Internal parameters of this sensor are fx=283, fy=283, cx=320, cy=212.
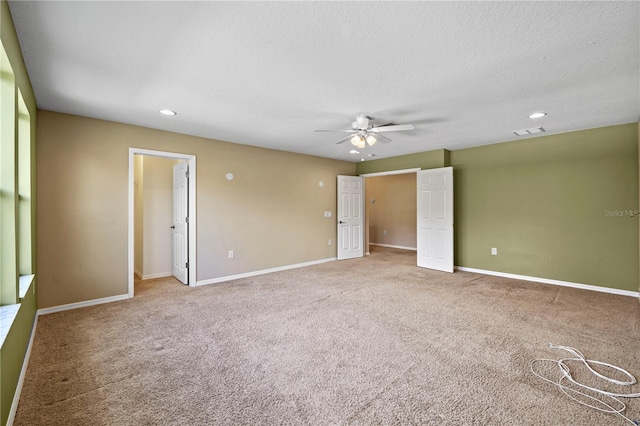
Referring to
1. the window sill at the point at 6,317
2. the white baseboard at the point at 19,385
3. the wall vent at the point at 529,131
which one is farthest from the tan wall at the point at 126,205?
the wall vent at the point at 529,131

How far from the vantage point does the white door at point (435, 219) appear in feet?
17.9

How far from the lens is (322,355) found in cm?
244

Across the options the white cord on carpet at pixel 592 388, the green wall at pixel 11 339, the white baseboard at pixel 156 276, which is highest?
the green wall at pixel 11 339

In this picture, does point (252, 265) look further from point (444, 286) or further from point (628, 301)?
point (628, 301)

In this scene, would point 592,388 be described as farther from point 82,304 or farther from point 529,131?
point 82,304

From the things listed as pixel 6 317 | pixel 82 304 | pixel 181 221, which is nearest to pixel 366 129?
pixel 181 221

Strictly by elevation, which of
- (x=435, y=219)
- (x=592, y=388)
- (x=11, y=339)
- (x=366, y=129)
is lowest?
(x=592, y=388)

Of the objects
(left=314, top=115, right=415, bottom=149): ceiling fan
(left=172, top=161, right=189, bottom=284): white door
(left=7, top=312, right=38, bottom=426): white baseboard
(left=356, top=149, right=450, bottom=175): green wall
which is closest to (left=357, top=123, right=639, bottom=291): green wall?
(left=356, top=149, right=450, bottom=175): green wall

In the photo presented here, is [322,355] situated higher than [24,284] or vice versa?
[24,284]

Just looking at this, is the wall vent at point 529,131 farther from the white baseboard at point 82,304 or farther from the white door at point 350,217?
the white baseboard at point 82,304

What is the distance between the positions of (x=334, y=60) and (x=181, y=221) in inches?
150

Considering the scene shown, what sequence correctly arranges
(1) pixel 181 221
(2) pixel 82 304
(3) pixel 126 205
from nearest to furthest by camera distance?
(2) pixel 82 304, (3) pixel 126 205, (1) pixel 181 221

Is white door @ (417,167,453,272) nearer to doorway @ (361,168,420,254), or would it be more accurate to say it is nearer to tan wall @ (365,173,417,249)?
doorway @ (361,168,420,254)

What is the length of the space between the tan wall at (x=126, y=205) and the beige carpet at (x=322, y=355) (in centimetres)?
56
